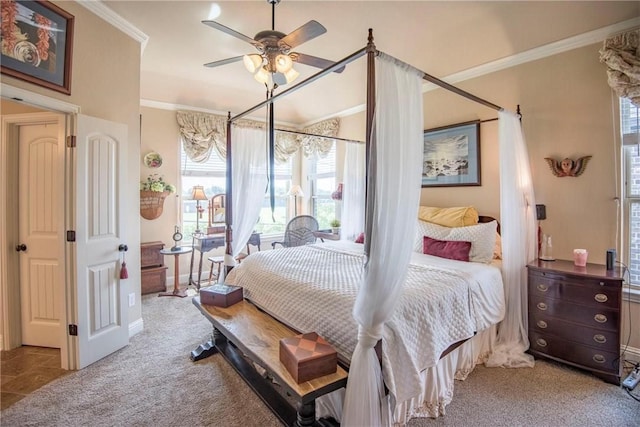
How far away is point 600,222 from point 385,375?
2486 millimetres

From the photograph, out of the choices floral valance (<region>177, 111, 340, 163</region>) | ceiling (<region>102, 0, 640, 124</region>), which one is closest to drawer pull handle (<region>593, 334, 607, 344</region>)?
ceiling (<region>102, 0, 640, 124</region>)

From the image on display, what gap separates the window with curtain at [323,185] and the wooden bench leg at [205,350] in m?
3.21

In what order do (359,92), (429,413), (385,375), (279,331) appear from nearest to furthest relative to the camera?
(385,375), (429,413), (279,331), (359,92)

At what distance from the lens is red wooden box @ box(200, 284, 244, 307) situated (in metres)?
2.55

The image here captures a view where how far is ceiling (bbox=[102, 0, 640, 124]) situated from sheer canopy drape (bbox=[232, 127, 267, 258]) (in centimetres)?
105

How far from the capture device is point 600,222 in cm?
264

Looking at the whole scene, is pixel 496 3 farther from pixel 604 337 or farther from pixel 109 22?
pixel 109 22

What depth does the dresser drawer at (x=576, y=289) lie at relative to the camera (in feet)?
7.25

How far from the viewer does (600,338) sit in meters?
2.26

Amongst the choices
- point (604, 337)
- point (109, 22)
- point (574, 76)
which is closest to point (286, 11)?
point (109, 22)

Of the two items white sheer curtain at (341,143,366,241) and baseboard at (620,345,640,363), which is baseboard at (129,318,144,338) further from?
baseboard at (620,345,640,363)

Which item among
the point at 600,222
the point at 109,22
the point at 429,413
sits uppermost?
the point at 109,22

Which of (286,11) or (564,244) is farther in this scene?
(564,244)

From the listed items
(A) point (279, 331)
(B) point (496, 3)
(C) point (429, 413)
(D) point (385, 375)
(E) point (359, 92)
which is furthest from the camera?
(E) point (359, 92)
